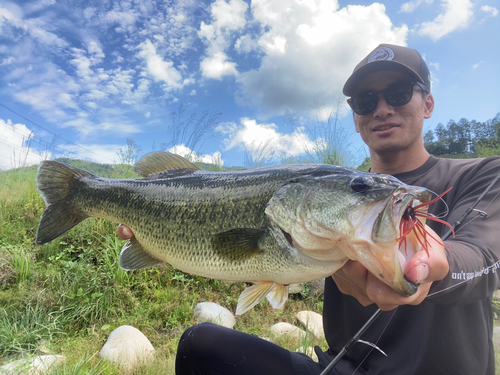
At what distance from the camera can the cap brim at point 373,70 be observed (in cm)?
219

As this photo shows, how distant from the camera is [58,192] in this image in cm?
216

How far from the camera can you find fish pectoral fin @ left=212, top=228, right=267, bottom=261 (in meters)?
1.49

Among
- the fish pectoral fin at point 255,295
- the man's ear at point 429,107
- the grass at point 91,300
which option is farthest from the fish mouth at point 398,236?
the grass at point 91,300

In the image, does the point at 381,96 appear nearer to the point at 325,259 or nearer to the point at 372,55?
the point at 372,55

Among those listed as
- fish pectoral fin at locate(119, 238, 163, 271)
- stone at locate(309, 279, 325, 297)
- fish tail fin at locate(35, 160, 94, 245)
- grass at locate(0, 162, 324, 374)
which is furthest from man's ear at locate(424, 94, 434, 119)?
stone at locate(309, 279, 325, 297)

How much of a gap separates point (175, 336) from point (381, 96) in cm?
372

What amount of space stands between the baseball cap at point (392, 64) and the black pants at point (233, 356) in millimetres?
2214

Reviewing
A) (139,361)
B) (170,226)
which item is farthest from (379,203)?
(139,361)

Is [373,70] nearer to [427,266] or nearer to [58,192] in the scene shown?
[427,266]

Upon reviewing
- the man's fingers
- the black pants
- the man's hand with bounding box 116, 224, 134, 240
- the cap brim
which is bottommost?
the black pants

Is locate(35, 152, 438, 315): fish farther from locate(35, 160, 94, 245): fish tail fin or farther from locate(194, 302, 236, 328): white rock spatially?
locate(194, 302, 236, 328): white rock

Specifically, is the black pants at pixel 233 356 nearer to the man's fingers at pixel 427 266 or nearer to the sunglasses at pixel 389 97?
the man's fingers at pixel 427 266

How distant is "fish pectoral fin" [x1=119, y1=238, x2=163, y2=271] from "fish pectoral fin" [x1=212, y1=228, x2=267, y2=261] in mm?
667

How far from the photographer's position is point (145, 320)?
3.78 m
